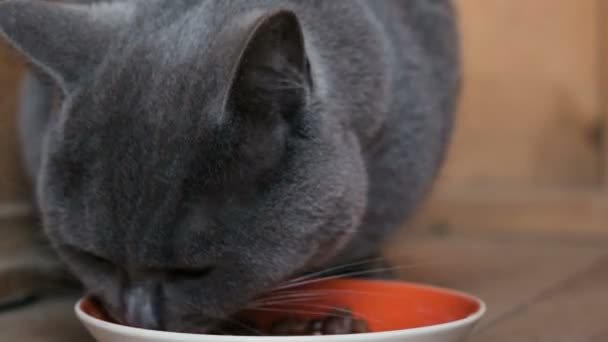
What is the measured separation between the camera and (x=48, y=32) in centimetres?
121

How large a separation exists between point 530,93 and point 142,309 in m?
1.54

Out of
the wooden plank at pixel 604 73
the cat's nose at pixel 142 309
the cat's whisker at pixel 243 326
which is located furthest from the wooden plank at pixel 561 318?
the wooden plank at pixel 604 73

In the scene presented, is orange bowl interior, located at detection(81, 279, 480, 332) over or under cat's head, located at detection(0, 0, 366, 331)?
under

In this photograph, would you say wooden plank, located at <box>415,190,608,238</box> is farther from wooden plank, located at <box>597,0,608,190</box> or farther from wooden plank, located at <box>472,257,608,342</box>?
wooden plank, located at <box>472,257,608,342</box>

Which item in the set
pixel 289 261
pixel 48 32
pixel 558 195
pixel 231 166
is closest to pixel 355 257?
pixel 289 261

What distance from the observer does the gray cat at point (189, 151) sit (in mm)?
1114

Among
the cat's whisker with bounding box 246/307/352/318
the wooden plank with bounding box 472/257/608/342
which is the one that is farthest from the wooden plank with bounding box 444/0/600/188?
the cat's whisker with bounding box 246/307/352/318

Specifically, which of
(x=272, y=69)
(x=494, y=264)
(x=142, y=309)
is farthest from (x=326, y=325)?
(x=494, y=264)

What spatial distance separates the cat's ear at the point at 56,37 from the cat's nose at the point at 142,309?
0.88 feet

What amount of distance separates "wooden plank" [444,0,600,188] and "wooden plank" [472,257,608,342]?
660 mm

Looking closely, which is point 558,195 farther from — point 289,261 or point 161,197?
point 161,197

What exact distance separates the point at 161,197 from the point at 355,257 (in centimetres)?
52

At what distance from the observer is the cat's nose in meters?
1.18

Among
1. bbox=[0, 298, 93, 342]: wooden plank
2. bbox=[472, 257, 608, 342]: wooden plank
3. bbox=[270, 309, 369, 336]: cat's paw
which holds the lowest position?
bbox=[472, 257, 608, 342]: wooden plank
